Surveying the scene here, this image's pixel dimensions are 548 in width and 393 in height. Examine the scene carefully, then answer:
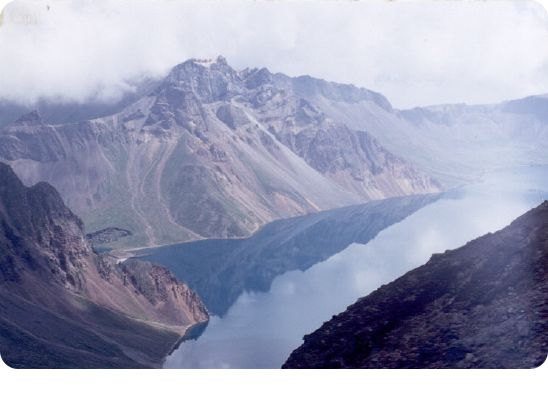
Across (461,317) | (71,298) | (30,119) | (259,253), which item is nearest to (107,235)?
(259,253)

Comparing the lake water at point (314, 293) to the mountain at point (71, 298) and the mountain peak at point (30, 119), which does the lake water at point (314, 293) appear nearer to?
the mountain at point (71, 298)

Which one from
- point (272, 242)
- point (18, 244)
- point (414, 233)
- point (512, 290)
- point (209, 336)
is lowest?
point (512, 290)

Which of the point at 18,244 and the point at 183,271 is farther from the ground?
the point at 183,271

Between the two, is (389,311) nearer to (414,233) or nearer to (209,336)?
(209,336)

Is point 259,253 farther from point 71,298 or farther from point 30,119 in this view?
point 30,119

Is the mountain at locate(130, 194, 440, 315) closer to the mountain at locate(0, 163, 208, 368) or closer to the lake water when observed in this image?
the lake water

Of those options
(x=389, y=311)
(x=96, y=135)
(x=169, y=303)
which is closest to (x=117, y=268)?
(x=169, y=303)
